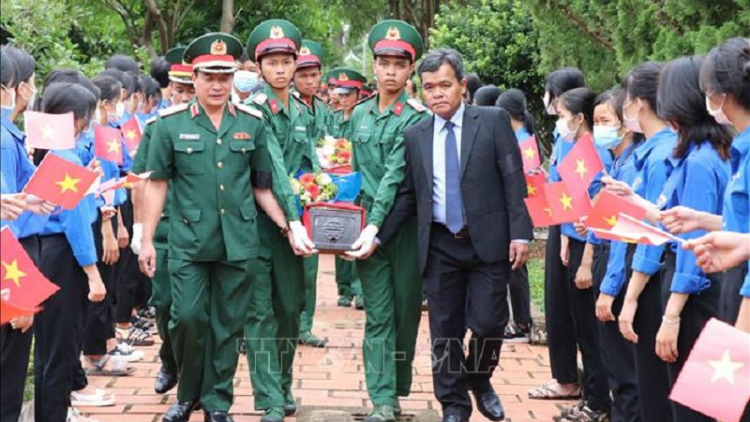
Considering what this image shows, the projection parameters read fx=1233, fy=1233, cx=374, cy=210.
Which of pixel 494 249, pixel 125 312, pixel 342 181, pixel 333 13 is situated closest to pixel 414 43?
pixel 342 181

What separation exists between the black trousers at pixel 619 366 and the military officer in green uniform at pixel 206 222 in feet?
6.62

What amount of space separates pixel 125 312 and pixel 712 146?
6.11 meters

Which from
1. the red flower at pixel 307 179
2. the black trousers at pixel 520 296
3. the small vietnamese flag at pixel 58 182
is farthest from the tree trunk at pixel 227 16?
the small vietnamese flag at pixel 58 182

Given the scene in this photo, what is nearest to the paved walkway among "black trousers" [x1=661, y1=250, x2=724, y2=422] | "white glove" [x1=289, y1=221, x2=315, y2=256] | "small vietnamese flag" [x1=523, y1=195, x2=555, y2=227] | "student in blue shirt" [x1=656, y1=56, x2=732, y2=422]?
"white glove" [x1=289, y1=221, x2=315, y2=256]

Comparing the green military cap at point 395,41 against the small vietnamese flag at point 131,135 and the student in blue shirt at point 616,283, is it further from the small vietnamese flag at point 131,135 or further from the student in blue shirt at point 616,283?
the small vietnamese flag at point 131,135

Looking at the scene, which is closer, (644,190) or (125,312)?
(644,190)

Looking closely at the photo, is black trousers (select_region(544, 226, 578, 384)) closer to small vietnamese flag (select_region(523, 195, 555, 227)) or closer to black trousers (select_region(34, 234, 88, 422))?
small vietnamese flag (select_region(523, 195, 555, 227))

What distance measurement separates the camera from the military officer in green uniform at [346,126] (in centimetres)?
942

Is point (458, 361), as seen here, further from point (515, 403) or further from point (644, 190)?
point (644, 190)

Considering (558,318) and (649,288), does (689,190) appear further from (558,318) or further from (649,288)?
(558,318)

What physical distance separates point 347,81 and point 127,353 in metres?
5.33

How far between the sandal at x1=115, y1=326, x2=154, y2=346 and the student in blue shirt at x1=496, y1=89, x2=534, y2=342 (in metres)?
2.88

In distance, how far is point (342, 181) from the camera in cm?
743

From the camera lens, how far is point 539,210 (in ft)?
21.9
